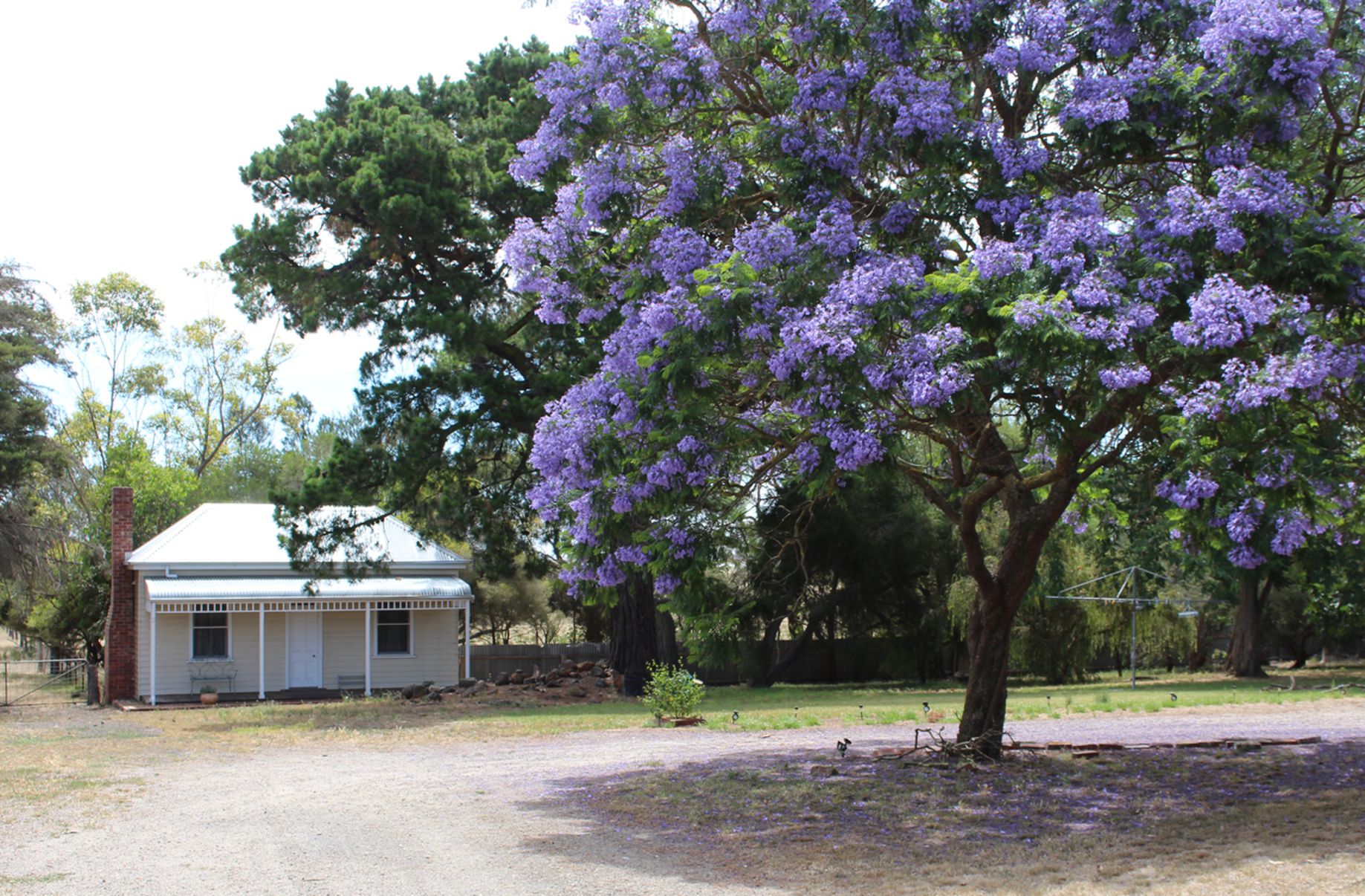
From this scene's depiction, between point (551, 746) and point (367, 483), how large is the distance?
8.45m

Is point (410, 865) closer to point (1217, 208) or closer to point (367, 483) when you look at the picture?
point (1217, 208)

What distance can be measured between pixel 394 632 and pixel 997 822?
803 inches

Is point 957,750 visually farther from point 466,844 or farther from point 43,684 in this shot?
point 43,684

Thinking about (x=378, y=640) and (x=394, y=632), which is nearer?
(x=378, y=640)

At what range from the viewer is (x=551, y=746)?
589 inches

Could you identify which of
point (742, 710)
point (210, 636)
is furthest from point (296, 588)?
point (742, 710)

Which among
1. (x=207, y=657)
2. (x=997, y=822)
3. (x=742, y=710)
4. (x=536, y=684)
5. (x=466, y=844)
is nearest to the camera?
(x=466, y=844)

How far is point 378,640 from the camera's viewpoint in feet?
88.0

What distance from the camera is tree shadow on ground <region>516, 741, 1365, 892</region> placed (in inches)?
281

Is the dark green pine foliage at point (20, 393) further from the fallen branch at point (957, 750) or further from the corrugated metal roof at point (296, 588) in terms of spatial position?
the fallen branch at point (957, 750)

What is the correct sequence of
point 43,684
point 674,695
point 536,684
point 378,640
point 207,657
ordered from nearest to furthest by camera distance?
point 674,695 < point 207,657 < point 536,684 < point 378,640 < point 43,684

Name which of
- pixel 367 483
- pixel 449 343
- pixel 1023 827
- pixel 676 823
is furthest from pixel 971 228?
pixel 367 483

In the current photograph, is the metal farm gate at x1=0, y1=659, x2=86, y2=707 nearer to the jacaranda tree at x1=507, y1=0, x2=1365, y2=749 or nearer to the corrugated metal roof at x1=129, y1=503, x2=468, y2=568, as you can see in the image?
the corrugated metal roof at x1=129, y1=503, x2=468, y2=568

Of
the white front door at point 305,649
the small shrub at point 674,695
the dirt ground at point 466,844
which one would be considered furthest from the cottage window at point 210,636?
the small shrub at point 674,695
